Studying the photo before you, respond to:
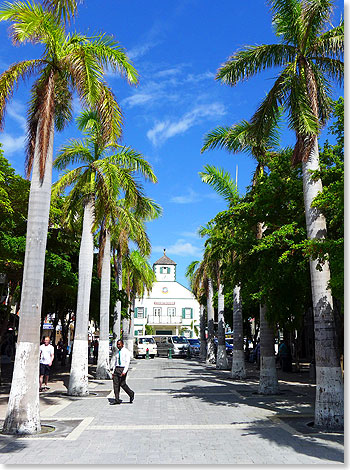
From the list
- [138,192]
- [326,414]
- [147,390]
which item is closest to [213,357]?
[147,390]

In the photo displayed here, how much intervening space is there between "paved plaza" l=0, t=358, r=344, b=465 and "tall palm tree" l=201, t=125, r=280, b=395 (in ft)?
2.08

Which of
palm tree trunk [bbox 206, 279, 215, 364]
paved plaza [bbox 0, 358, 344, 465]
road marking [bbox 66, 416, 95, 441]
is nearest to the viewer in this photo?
paved plaza [bbox 0, 358, 344, 465]

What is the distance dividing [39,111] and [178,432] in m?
7.40

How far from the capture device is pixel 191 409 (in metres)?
12.5

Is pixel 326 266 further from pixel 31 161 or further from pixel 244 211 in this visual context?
pixel 31 161

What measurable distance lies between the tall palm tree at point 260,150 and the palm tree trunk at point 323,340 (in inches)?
184

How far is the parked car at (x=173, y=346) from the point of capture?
1694 inches

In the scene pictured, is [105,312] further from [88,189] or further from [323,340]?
[323,340]

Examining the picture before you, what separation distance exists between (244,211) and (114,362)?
5725mm

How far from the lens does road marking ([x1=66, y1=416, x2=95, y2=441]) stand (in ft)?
29.0

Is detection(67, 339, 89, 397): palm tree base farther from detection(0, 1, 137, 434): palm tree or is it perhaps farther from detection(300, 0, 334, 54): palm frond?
detection(300, 0, 334, 54): palm frond

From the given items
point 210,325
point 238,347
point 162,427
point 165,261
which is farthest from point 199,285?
point 165,261

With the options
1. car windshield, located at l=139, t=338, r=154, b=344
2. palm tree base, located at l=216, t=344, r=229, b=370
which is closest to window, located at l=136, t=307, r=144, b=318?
car windshield, located at l=139, t=338, r=154, b=344

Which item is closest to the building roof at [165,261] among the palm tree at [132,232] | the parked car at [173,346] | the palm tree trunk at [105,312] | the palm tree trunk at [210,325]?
the parked car at [173,346]
